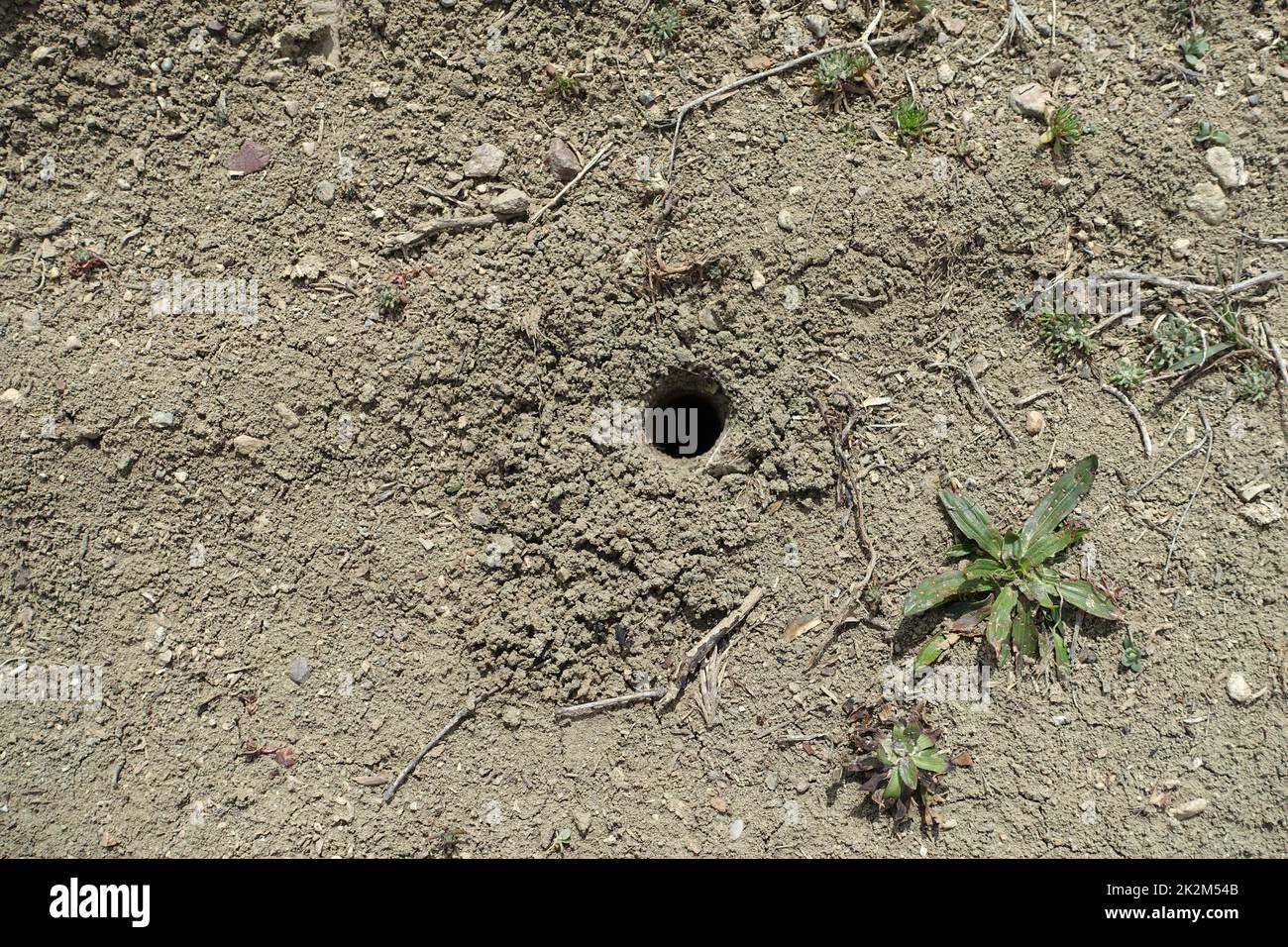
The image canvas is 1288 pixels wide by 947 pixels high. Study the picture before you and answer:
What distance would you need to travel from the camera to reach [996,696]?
8.41ft

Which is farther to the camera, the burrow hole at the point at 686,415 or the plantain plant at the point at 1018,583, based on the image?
the burrow hole at the point at 686,415

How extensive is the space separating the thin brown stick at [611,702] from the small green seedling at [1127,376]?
5.60ft

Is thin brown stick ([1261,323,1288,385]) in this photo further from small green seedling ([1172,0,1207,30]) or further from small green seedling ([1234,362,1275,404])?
small green seedling ([1172,0,1207,30])

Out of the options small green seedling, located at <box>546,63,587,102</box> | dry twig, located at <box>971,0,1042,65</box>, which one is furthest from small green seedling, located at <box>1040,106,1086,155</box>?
small green seedling, located at <box>546,63,587,102</box>

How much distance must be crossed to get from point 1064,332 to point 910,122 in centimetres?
81

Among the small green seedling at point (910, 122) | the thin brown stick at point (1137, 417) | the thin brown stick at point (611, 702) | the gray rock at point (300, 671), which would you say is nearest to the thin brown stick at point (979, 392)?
the thin brown stick at point (1137, 417)

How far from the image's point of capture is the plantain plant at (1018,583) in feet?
8.34

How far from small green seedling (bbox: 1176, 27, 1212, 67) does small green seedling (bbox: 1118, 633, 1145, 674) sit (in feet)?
5.94

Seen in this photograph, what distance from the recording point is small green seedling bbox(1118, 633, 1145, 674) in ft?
8.40

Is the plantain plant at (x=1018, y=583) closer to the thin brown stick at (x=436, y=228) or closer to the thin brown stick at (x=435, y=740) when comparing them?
the thin brown stick at (x=435, y=740)

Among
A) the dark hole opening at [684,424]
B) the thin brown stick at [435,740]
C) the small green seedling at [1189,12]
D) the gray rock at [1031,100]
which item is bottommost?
the thin brown stick at [435,740]

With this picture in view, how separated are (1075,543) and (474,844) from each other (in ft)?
6.78

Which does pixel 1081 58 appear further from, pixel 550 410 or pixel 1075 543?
pixel 550 410

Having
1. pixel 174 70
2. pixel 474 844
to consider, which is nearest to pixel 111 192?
pixel 174 70
